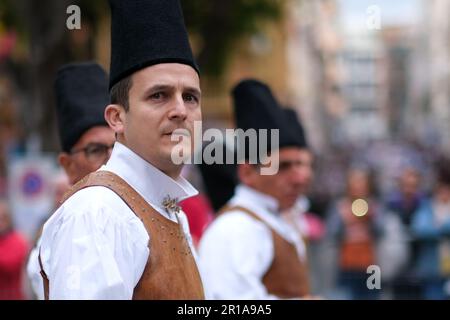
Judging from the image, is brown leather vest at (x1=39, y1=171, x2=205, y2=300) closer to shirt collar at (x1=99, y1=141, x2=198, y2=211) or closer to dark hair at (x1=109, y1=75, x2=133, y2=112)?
shirt collar at (x1=99, y1=141, x2=198, y2=211)

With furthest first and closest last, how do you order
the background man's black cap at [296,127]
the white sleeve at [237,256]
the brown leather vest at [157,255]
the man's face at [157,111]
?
the background man's black cap at [296,127]
the white sleeve at [237,256]
the man's face at [157,111]
the brown leather vest at [157,255]

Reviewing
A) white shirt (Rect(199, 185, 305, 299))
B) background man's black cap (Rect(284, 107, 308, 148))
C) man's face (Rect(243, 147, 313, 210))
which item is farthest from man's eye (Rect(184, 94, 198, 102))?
background man's black cap (Rect(284, 107, 308, 148))

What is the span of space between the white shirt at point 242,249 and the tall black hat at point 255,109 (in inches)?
15.6

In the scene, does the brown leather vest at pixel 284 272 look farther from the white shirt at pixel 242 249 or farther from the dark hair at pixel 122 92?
the dark hair at pixel 122 92

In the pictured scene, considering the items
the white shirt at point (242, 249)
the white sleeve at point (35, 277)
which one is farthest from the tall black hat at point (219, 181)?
the white sleeve at point (35, 277)

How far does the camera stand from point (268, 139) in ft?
21.4

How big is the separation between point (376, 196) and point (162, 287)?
9.72 metres

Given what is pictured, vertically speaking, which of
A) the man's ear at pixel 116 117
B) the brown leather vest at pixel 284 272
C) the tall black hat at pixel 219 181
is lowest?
the brown leather vest at pixel 284 272

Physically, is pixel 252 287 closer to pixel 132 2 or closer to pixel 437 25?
pixel 132 2

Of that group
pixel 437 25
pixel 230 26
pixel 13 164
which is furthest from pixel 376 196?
pixel 437 25

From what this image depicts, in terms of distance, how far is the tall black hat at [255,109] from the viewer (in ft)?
21.1

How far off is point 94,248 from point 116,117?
1.97ft

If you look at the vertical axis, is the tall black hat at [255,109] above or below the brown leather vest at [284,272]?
above

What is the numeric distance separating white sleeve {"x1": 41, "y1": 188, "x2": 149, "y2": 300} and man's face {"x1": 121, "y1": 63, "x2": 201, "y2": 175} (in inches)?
9.7
